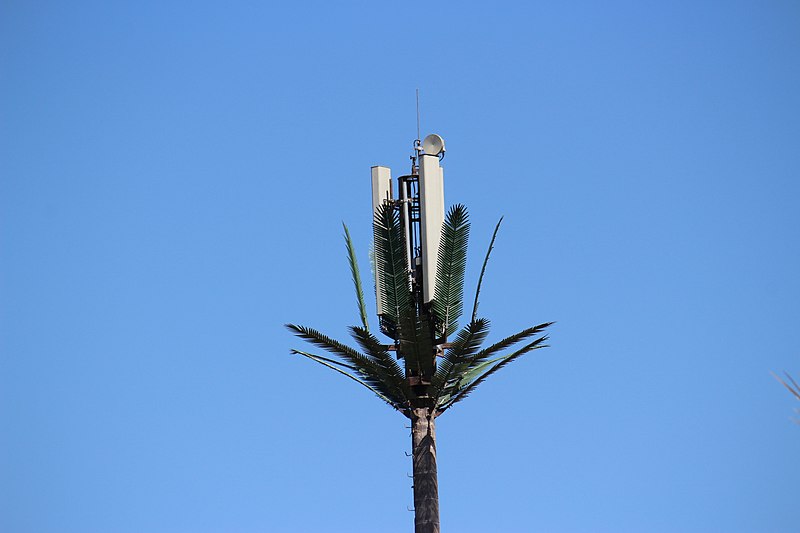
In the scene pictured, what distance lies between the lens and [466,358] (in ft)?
109

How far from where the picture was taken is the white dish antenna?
114 ft

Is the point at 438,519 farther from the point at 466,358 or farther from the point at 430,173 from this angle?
the point at 430,173

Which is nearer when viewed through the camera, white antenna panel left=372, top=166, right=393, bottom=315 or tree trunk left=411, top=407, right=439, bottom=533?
tree trunk left=411, top=407, right=439, bottom=533

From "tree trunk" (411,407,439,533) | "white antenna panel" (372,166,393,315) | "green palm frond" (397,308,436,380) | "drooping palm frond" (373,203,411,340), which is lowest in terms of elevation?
"tree trunk" (411,407,439,533)

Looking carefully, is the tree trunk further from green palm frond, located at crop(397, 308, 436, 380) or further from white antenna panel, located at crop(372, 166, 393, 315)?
white antenna panel, located at crop(372, 166, 393, 315)

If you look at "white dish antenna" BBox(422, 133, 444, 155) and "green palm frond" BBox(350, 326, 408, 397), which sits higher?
"white dish antenna" BBox(422, 133, 444, 155)

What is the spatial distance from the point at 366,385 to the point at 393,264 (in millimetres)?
2139

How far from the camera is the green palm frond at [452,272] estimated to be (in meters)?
33.9

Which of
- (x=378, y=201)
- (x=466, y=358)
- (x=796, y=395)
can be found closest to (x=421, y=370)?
(x=466, y=358)

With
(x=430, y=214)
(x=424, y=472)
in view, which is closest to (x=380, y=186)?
(x=430, y=214)

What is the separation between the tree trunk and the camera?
33.1m

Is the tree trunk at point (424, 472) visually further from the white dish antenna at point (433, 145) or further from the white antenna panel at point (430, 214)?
the white dish antenna at point (433, 145)

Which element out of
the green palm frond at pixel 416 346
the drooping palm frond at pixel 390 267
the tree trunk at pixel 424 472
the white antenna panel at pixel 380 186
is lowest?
the tree trunk at pixel 424 472

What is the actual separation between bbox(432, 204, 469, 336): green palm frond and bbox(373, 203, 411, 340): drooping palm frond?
0.55 meters
